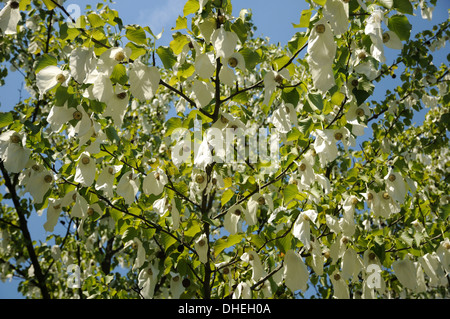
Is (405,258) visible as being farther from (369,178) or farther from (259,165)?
(259,165)

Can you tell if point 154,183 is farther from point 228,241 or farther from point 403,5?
point 403,5

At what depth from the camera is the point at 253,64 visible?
142 cm

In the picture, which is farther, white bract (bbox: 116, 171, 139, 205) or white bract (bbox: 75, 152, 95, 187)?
white bract (bbox: 116, 171, 139, 205)

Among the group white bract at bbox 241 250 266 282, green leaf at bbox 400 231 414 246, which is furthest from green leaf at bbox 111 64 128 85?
green leaf at bbox 400 231 414 246

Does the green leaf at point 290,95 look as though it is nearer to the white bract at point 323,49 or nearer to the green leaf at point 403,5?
the white bract at point 323,49

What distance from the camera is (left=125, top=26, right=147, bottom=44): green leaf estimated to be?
1330 millimetres

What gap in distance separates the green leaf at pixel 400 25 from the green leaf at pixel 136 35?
2.82ft

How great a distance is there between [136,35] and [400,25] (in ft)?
3.02

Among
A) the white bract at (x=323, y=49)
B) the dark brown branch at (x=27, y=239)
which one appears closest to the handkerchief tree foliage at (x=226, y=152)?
the white bract at (x=323, y=49)

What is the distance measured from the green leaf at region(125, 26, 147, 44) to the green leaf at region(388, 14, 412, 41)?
858mm

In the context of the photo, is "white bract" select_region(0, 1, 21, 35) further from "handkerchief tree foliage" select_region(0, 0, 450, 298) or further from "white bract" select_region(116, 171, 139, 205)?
"white bract" select_region(116, 171, 139, 205)

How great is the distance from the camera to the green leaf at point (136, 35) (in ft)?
4.36
